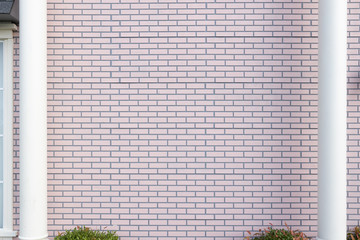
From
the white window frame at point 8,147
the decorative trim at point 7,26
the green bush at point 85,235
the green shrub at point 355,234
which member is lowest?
the green shrub at point 355,234

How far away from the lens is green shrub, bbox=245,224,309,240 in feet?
14.0

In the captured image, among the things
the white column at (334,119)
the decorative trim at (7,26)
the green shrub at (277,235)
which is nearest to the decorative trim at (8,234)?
the decorative trim at (7,26)

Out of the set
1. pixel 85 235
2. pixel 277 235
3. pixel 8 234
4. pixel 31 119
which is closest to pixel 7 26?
pixel 31 119

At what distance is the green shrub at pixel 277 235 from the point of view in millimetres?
4266

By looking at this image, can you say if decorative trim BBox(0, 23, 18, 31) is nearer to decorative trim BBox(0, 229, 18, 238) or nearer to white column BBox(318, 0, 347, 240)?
decorative trim BBox(0, 229, 18, 238)

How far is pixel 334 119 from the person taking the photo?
13.4ft

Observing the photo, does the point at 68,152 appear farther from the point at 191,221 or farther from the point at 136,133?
the point at 191,221

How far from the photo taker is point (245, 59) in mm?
4590

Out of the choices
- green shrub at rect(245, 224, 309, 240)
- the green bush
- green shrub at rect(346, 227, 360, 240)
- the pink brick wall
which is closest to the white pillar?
the green bush

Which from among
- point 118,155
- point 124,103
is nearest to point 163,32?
point 124,103

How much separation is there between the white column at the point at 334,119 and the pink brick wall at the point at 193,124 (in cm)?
46

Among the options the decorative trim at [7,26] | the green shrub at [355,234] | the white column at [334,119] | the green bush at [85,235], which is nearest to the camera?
the white column at [334,119]

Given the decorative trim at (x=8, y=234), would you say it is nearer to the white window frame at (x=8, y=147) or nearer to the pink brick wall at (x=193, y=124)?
the white window frame at (x=8, y=147)

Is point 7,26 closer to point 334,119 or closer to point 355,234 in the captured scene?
point 334,119
